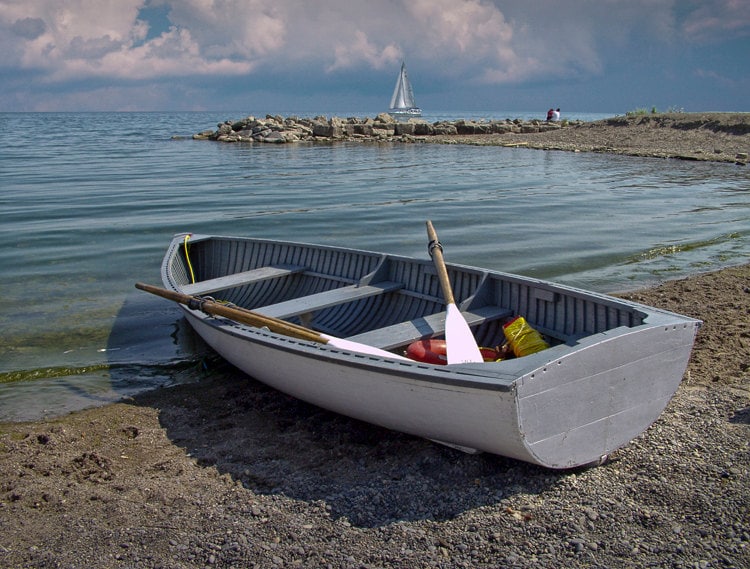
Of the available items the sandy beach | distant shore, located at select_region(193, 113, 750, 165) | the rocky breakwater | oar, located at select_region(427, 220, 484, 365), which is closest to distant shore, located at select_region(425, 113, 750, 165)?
distant shore, located at select_region(193, 113, 750, 165)

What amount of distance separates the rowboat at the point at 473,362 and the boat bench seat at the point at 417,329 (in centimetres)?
2

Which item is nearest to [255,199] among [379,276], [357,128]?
[379,276]

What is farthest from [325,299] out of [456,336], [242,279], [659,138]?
[659,138]

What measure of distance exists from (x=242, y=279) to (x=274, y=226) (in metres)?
9.07

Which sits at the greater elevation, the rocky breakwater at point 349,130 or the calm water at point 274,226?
the rocky breakwater at point 349,130

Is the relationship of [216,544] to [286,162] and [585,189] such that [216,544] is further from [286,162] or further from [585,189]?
[286,162]

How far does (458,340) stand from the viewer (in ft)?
19.4

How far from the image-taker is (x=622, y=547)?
4.09 metres

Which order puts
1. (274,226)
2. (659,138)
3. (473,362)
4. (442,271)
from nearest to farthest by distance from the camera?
(473,362)
(442,271)
(274,226)
(659,138)

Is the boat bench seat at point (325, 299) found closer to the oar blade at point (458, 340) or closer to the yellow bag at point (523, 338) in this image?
the oar blade at point (458, 340)

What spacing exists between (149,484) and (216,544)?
1151 millimetres

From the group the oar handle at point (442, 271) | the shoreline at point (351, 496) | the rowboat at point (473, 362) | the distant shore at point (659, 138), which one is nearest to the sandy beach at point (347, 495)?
the shoreline at point (351, 496)

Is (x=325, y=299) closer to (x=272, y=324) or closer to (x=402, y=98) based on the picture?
(x=272, y=324)

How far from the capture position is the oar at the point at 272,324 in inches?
224
